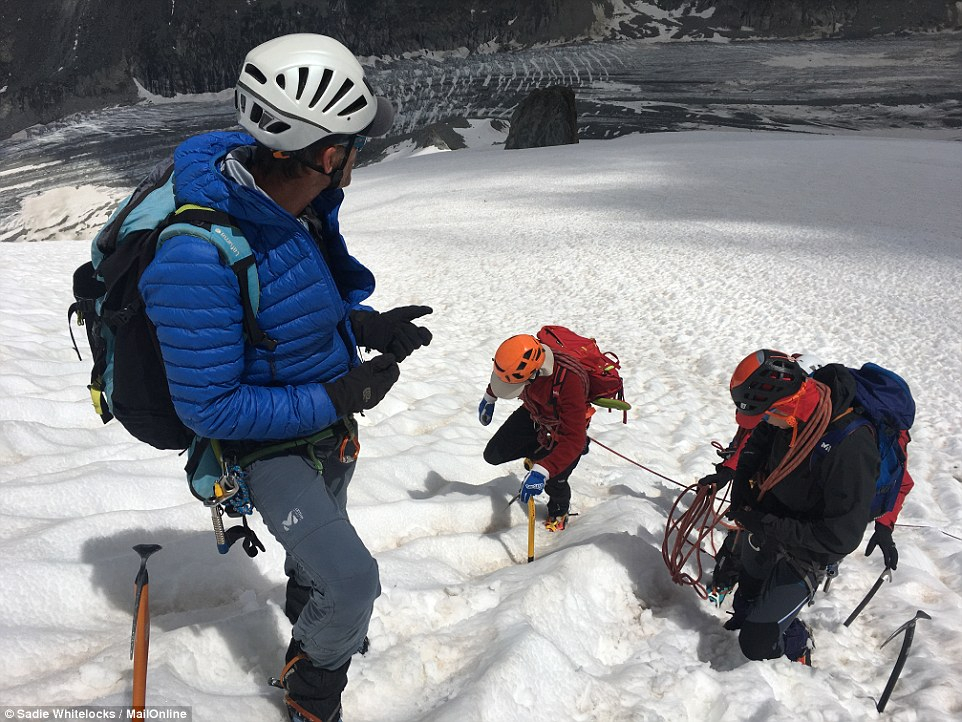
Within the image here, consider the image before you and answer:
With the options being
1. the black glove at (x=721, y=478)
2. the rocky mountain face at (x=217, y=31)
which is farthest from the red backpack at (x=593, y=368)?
the rocky mountain face at (x=217, y=31)

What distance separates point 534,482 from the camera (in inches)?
138

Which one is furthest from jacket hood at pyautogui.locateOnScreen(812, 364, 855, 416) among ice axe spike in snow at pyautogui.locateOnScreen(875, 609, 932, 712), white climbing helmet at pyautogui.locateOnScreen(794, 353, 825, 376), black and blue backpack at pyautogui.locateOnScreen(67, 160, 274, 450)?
black and blue backpack at pyautogui.locateOnScreen(67, 160, 274, 450)

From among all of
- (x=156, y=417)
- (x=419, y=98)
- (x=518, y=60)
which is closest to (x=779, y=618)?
(x=156, y=417)

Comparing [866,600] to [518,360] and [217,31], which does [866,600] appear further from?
[217,31]

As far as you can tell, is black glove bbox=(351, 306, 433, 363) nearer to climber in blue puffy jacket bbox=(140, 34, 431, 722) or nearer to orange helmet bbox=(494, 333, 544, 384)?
climber in blue puffy jacket bbox=(140, 34, 431, 722)

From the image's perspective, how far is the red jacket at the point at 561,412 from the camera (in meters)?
3.61

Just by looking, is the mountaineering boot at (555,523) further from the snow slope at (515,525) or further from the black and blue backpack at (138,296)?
the black and blue backpack at (138,296)

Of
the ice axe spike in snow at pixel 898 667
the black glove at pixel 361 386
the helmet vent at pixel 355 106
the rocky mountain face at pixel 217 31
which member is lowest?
the ice axe spike in snow at pixel 898 667

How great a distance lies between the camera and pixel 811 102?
4322 centimetres

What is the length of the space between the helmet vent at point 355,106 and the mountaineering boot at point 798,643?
2692 millimetres

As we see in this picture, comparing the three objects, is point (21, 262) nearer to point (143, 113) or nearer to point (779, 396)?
point (779, 396)

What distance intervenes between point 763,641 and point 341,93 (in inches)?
105

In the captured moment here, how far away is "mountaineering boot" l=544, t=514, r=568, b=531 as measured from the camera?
3863 millimetres

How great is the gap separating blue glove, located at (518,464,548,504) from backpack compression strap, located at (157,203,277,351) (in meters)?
2.08
